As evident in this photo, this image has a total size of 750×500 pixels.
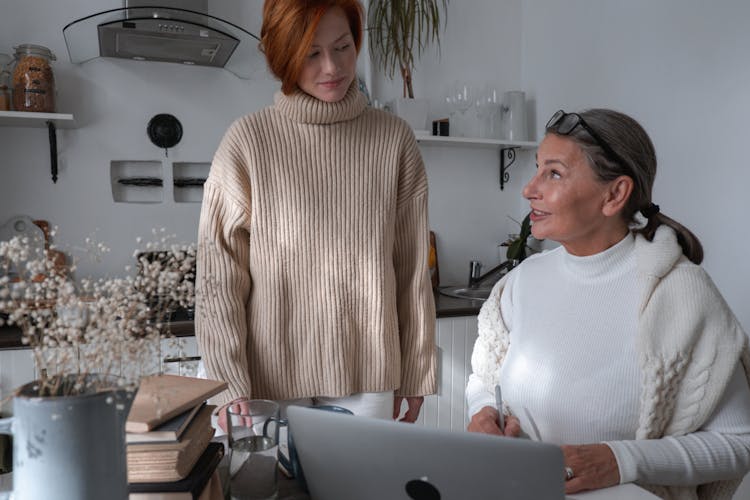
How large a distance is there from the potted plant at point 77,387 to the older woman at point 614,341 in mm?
633

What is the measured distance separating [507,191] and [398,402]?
1.82 metres

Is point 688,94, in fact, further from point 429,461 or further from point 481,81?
point 429,461

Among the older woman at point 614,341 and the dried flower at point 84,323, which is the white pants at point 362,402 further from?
the dried flower at point 84,323

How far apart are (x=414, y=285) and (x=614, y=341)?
47 cm

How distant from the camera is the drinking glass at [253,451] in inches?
30.6

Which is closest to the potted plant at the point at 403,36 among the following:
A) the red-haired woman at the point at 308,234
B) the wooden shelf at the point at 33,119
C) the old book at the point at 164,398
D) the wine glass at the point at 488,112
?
the wine glass at the point at 488,112

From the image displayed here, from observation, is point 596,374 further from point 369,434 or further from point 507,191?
point 507,191

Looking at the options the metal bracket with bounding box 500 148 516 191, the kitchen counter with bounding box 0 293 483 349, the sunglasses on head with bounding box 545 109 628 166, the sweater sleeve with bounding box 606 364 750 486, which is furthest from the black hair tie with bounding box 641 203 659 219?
the metal bracket with bounding box 500 148 516 191

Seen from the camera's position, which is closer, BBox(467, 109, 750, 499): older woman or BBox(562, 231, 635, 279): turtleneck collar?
BBox(467, 109, 750, 499): older woman

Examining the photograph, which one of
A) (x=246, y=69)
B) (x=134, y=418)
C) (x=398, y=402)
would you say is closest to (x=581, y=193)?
(x=398, y=402)

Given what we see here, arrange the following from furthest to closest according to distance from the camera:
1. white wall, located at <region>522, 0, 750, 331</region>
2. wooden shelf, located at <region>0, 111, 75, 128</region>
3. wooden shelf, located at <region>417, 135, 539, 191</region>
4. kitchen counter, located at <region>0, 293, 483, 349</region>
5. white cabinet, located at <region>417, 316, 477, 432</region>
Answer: wooden shelf, located at <region>417, 135, 539, 191</region>
white cabinet, located at <region>417, 316, 477, 432</region>
wooden shelf, located at <region>0, 111, 75, 128</region>
white wall, located at <region>522, 0, 750, 331</region>
kitchen counter, located at <region>0, 293, 483, 349</region>

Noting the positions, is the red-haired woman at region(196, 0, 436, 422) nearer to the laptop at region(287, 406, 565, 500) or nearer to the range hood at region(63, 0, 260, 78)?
the laptop at region(287, 406, 565, 500)

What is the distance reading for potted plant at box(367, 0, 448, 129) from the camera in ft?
8.53

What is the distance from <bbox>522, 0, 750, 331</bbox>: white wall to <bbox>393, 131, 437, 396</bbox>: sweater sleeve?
45.8 inches
